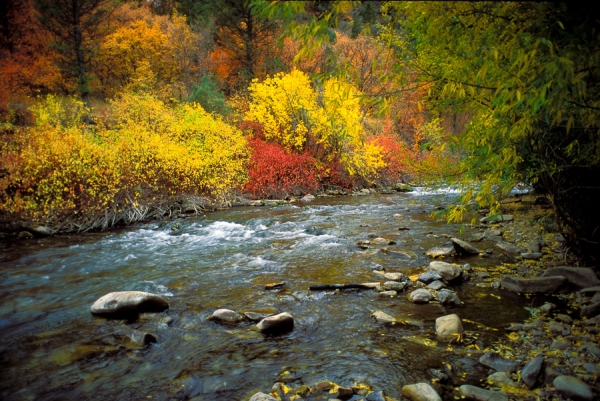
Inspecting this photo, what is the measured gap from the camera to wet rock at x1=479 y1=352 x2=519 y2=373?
356 centimetres

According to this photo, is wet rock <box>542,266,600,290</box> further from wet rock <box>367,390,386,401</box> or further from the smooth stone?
wet rock <box>367,390,386,401</box>

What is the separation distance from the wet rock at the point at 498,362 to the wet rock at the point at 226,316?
3.13 meters

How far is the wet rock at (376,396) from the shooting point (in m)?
3.25

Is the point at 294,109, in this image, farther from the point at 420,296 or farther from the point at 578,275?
the point at 578,275

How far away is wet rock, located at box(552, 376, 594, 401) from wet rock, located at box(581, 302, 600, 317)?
6.02 ft

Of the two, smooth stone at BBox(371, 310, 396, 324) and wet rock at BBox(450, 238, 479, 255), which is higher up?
smooth stone at BBox(371, 310, 396, 324)

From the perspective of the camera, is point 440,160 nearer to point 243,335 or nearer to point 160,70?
point 243,335

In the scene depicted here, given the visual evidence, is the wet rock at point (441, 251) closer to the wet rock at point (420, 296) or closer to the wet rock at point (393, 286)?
the wet rock at point (393, 286)

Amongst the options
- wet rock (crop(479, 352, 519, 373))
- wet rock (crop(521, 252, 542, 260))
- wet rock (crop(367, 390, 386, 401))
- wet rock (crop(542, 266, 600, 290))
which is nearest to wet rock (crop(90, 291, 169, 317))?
wet rock (crop(367, 390, 386, 401))

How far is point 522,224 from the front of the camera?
1022 centimetres

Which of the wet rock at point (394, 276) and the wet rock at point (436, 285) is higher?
the wet rock at point (436, 285)

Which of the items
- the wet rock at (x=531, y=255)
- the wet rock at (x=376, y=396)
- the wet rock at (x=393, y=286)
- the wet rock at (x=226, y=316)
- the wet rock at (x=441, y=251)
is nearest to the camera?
the wet rock at (x=376, y=396)

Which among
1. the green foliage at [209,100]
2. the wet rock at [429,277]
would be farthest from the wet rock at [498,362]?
the green foliage at [209,100]

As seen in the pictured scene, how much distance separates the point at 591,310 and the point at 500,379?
2204mm
